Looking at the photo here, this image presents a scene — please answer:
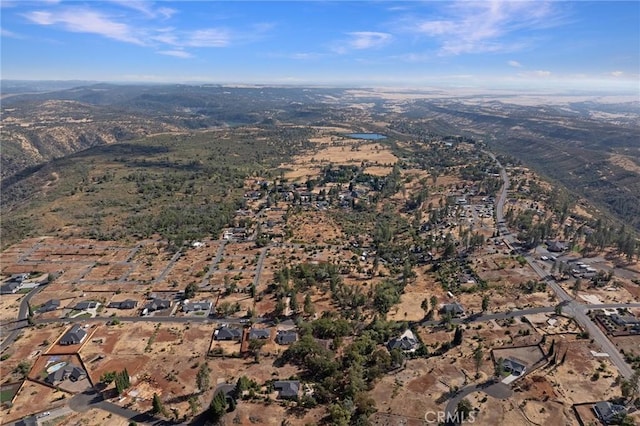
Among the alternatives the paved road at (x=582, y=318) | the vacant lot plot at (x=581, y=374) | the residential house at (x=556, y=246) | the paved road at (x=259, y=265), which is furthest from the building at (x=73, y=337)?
the residential house at (x=556, y=246)

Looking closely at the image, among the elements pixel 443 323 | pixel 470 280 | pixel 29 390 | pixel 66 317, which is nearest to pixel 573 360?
pixel 443 323

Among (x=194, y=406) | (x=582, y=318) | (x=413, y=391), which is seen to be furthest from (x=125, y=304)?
(x=582, y=318)

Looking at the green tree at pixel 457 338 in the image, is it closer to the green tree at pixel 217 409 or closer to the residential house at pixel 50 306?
the green tree at pixel 217 409

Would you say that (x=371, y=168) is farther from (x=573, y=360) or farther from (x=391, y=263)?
(x=573, y=360)

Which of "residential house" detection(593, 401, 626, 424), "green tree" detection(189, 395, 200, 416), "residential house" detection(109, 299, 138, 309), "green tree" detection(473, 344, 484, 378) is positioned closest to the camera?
"residential house" detection(593, 401, 626, 424)

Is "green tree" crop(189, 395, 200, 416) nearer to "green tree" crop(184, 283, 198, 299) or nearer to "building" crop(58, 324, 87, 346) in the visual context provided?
"building" crop(58, 324, 87, 346)

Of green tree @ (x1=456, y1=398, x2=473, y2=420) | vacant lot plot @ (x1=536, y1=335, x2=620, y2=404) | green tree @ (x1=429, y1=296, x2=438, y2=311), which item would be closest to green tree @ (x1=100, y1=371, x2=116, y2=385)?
green tree @ (x1=456, y1=398, x2=473, y2=420)

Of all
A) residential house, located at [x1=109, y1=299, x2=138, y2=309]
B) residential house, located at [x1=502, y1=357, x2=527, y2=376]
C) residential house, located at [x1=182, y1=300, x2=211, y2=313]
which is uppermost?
residential house, located at [x1=502, y1=357, x2=527, y2=376]
